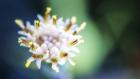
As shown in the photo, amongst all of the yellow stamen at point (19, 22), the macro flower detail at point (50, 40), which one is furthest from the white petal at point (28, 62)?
the yellow stamen at point (19, 22)

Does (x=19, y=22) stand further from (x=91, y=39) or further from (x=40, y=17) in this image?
(x=91, y=39)

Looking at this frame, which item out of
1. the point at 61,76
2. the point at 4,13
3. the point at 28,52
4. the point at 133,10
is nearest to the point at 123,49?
the point at 133,10

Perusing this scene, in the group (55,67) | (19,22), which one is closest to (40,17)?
(19,22)

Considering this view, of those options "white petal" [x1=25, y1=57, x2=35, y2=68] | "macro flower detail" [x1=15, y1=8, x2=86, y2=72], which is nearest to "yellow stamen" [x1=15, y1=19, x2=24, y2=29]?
"macro flower detail" [x1=15, y1=8, x2=86, y2=72]

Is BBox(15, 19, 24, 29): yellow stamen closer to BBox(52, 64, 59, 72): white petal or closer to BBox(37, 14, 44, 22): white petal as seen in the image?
BBox(37, 14, 44, 22): white petal

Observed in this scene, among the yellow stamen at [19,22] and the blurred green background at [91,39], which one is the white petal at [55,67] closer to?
the blurred green background at [91,39]
